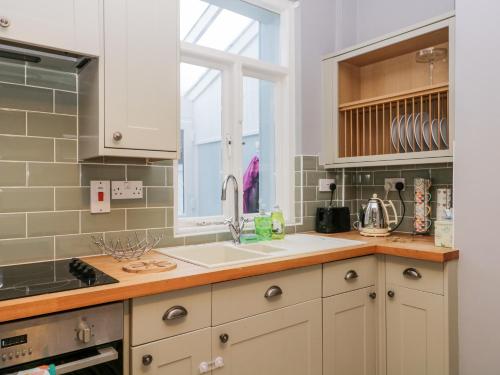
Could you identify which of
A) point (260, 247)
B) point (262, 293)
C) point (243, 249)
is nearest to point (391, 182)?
point (260, 247)

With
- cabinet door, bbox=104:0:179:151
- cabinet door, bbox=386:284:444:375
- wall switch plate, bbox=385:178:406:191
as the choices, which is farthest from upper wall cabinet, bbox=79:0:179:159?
wall switch plate, bbox=385:178:406:191

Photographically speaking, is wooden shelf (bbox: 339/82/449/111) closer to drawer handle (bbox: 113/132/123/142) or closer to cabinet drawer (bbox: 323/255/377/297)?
cabinet drawer (bbox: 323/255/377/297)

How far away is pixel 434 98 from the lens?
211cm

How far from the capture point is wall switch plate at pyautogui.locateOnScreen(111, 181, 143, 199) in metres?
1.76

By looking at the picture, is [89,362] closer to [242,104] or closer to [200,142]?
[200,142]

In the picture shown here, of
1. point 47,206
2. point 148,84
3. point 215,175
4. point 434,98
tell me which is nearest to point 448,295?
point 434,98

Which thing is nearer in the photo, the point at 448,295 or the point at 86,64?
the point at 86,64

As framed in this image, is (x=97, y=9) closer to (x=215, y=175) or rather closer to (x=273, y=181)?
(x=215, y=175)

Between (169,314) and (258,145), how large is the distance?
1.45 metres

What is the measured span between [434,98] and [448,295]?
3.40 feet

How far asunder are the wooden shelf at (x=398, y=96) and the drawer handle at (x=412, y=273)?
918 millimetres

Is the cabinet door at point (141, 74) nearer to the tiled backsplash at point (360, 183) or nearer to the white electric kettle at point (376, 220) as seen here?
the tiled backsplash at point (360, 183)

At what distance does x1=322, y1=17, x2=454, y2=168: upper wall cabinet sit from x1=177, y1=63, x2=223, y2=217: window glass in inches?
29.5

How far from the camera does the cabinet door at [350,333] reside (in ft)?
5.91
